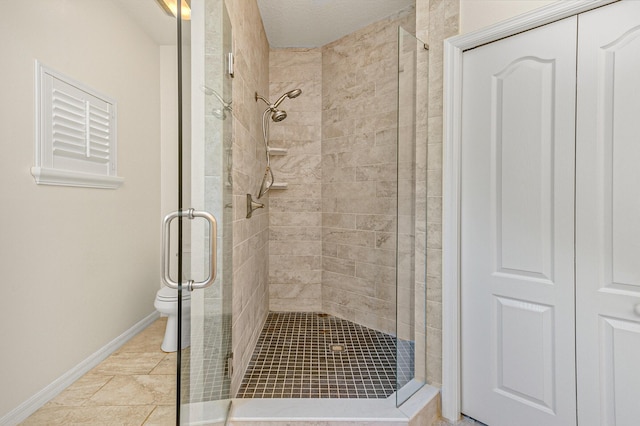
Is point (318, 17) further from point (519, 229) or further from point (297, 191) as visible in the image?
point (519, 229)

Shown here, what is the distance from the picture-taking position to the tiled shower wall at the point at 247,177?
180cm

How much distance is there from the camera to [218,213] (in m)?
1.36

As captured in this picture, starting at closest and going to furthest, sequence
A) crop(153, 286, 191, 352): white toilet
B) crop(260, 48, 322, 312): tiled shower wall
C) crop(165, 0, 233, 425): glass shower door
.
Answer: crop(165, 0, 233, 425): glass shower door → crop(153, 286, 191, 352): white toilet → crop(260, 48, 322, 312): tiled shower wall

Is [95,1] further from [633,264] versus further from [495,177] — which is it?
[633,264]

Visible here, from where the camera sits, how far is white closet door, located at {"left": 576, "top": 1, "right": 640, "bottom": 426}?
1.28 meters

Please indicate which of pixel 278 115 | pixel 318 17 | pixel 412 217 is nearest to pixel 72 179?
pixel 278 115

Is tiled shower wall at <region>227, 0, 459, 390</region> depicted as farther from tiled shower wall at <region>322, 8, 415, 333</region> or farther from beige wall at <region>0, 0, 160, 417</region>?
beige wall at <region>0, 0, 160, 417</region>

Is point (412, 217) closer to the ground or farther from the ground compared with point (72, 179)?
closer to the ground

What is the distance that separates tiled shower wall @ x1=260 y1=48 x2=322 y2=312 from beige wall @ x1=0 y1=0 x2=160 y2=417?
1.09 meters

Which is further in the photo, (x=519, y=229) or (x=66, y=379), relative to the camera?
(x=66, y=379)

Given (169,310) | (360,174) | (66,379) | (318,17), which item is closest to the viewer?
(66,379)

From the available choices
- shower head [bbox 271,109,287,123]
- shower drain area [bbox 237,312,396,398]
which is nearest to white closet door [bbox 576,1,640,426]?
shower drain area [bbox 237,312,396,398]

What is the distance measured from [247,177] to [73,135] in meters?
1.00

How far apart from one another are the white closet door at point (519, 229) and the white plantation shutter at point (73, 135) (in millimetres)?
2180
